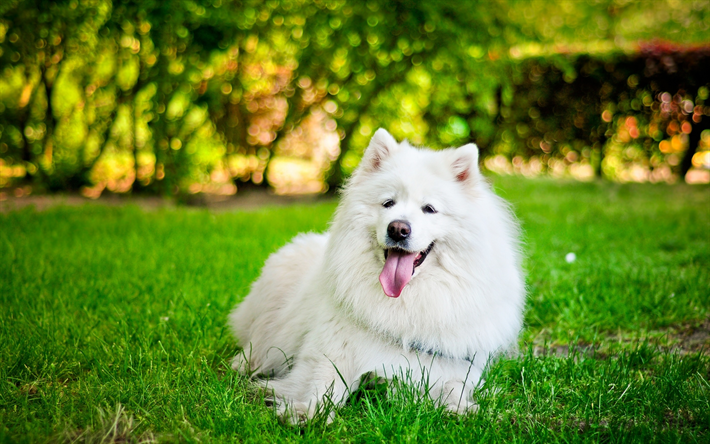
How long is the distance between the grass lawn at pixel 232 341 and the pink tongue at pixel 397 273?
47 cm

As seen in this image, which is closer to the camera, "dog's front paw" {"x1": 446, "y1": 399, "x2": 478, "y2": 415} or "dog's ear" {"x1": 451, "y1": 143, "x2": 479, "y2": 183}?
"dog's front paw" {"x1": 446, "y1": 399, "x2": 478, "y2": 415}

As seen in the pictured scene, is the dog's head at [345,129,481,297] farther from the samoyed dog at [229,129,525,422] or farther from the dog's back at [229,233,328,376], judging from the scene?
the dog's back at [229,233,328,376]

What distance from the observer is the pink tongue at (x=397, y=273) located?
8.34ft

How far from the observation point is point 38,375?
2.82 m

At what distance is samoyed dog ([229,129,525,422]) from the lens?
2.56m

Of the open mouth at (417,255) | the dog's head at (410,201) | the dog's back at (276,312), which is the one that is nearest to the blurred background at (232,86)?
the dog's back at (276,312)

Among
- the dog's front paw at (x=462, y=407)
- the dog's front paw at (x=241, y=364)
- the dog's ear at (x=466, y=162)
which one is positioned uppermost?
the dog's ear at (x=466, y=162)

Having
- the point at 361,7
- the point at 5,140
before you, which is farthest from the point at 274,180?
the point at 5,140

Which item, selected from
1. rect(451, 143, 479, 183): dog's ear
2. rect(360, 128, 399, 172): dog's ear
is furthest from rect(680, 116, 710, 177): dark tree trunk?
rect(360, 128, 399, 172): dog's ear

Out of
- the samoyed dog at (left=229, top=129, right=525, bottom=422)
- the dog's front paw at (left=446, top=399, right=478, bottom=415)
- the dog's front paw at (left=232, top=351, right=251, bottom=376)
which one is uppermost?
the samoyed dog at (left=229, top=129, right=525, bottom=422)

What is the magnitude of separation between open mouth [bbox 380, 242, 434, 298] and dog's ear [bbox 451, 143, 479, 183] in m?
0.49

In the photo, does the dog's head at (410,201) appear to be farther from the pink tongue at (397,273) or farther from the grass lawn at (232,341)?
the grass lawn at (232,341)

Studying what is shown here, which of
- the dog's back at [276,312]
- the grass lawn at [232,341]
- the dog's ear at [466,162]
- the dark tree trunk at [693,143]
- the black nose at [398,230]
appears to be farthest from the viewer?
the dark tree trunk at [693,143]

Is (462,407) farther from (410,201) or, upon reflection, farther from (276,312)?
(276,312)
